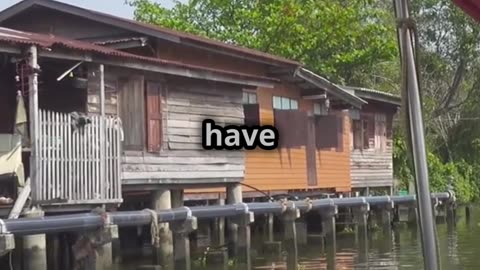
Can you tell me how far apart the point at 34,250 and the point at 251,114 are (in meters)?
8.46

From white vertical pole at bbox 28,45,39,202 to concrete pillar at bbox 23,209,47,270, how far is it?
44 centimetres

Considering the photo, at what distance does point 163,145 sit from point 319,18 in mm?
15616

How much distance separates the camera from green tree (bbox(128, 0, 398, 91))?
96.1 ft

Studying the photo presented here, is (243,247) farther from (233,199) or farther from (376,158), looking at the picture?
(376,158)

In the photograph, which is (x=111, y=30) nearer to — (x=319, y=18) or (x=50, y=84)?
(x=50, y=84)

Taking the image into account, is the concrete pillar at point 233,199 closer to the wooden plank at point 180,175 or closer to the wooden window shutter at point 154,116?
the wooden plank at point 180,175

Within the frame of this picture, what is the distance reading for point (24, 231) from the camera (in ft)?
34.6

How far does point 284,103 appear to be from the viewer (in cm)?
2144

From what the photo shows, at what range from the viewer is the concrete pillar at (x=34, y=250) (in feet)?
38.0

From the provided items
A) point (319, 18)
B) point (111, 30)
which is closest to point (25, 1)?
point (111, 30)

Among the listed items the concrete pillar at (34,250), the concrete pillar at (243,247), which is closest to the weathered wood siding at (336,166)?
the concrete pillar at (243,247)

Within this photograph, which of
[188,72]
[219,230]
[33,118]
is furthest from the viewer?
[219,230]

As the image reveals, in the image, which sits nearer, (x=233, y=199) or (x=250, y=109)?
(x=233, y=199)

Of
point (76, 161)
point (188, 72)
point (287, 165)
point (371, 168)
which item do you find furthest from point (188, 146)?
point (371, 168)
